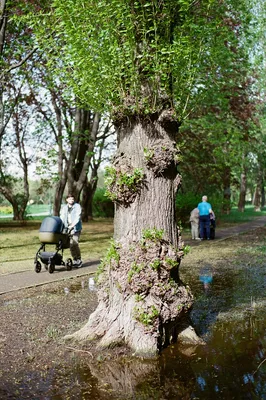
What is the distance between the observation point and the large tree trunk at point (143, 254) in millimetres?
6129

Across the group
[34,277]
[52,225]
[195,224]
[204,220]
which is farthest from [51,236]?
[195,224]

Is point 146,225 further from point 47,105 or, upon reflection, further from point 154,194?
point 47,105

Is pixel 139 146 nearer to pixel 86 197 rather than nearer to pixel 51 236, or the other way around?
pixel 51 236

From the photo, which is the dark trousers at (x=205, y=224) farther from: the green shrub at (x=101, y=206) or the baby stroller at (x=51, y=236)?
the green shrub at (x=101, y=206)

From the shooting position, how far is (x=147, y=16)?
630 centimetres

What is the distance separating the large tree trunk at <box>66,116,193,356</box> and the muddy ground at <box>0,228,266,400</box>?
1.40ft

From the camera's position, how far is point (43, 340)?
6.42 m

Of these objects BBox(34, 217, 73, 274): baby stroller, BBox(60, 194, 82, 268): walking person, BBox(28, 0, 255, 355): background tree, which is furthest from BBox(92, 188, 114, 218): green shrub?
BBox(28, 0, 255, 355): background tree

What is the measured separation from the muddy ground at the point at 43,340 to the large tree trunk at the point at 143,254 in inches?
16.8

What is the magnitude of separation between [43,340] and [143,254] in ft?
5.70

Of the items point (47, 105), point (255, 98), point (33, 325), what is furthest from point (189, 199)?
point (33, 325)

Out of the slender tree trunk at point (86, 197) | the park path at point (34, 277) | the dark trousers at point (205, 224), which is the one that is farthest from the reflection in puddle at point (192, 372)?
the slender tree trunk at point (86, 197)

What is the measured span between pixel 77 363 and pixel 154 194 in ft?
7.60

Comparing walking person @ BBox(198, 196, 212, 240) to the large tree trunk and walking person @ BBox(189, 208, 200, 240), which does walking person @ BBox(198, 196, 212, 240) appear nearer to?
walking person @ BBox(189, 208, 200, 240)
